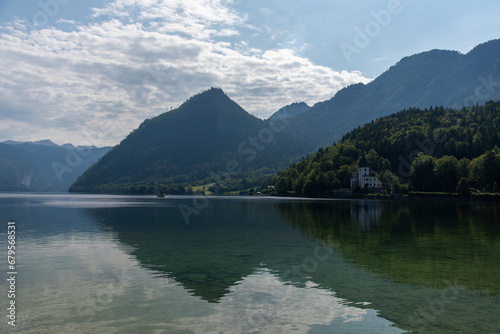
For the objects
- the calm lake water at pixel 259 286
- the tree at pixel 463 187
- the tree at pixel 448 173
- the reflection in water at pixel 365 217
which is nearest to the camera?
the calm lake water at pixel 259 286

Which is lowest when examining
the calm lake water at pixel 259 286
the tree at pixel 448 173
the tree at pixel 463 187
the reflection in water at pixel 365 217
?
the reflection in water at pixel 365 217

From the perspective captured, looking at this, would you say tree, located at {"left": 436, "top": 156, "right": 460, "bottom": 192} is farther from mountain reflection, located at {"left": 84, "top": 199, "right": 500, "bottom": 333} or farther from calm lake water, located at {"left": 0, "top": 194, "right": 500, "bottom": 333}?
calm lake water, located at {"left": 0, "top": 194, "right": 500, "bottom": 333}

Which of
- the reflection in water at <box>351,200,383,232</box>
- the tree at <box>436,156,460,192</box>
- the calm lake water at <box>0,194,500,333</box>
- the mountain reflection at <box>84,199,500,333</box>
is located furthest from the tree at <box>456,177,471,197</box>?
the calm lake water at <box>0,194,500,333</box>

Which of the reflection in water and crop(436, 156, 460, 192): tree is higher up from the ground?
crop(436, 156, 460, 192): tree

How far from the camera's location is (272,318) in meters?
18.8

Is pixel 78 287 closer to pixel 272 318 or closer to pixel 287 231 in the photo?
pixel 272 318

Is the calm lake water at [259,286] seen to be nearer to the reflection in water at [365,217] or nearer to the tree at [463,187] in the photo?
the reflection in water at [365,217]

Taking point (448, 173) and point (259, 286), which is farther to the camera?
point (448, 173)

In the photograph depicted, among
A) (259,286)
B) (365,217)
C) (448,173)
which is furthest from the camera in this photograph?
(448,173)

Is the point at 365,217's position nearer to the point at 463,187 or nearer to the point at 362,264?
the point at 362,264

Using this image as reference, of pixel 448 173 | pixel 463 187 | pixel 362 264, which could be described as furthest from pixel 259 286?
pixel 448 173

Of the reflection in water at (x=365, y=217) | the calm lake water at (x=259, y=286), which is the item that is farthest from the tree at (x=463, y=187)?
the calm lake water at (x=259, y=286)

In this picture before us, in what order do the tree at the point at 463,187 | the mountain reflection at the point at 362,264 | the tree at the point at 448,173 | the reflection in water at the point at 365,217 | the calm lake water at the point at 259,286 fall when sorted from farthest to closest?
the tree at the point at 448,173 < the tree at the point at 463,187 < the reflection in water at the point at 365,217 < the mountain reflection at the point at 362,264 < the calm lake water at the point at 259,286

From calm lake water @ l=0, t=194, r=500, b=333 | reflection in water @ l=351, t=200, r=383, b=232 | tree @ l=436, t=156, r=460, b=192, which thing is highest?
tree @ l=436, t=156, r=460, b=192
